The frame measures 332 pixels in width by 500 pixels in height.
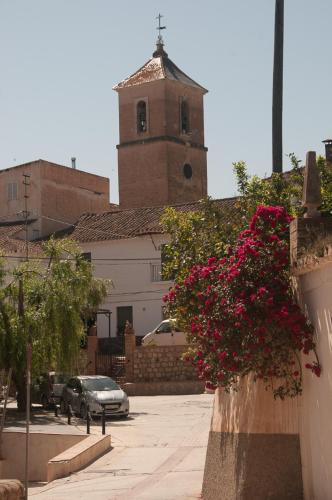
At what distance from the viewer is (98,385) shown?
30.4 meters

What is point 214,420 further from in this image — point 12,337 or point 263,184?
point 12,337

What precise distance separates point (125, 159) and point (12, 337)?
108ft

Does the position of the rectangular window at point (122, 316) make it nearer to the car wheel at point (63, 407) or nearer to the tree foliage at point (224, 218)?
the car wheel at point (63, 407)

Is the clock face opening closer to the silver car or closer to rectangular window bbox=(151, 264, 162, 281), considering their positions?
rectangular window bbox=(151, 264, 162, 281)

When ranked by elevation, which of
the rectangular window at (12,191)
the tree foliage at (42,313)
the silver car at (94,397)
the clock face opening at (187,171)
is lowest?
the silver car at (94,397)

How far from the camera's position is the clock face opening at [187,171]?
61.5m

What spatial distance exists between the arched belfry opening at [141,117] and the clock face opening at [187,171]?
144 inches

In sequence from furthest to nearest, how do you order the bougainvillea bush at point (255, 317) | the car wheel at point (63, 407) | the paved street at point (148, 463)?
1. the car wheel at point (63, 407)
2. the paved street at point (148, 463)
3. the bougainvillea bush at point (255, 317)

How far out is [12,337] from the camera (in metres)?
30.1

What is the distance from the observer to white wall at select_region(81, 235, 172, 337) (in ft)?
159

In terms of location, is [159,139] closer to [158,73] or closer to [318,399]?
[158,73]

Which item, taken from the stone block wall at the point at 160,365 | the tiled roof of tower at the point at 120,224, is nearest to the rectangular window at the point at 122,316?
the tiled roof of tower at the point at 120,224

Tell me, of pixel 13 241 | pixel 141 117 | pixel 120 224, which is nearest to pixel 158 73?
pixel 141 117

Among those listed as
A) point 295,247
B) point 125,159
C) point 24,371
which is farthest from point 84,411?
point 125,159
